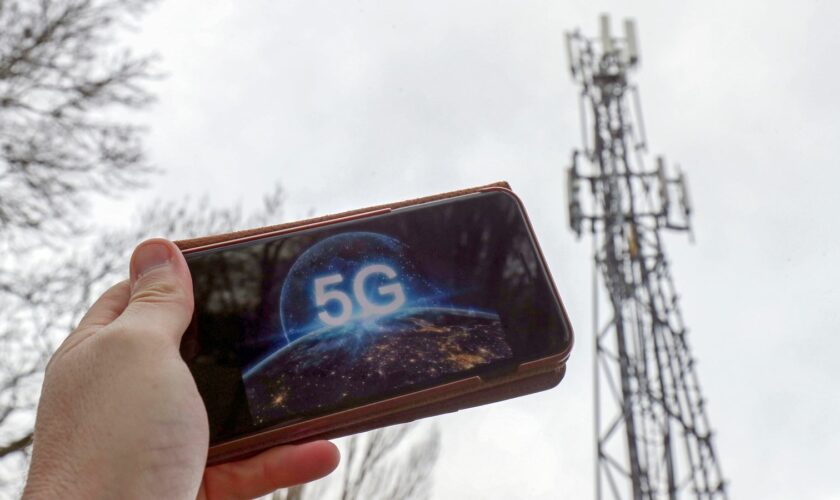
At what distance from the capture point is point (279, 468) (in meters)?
1.42

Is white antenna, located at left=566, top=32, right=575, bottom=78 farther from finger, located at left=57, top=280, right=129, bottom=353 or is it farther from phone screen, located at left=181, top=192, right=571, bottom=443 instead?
finger, located at left=57, top=280, right=129, bottom=353

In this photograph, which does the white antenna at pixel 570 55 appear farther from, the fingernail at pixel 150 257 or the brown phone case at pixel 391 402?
the fingernail at pixel 150 257

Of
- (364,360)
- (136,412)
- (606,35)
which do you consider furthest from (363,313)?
(606,35)

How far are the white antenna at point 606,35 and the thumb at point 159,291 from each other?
7915 mm

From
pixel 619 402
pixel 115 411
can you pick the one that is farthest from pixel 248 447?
pixel 619 402

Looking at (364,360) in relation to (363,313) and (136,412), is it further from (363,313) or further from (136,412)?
(136,412)

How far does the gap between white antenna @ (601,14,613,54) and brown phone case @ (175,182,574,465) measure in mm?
7613

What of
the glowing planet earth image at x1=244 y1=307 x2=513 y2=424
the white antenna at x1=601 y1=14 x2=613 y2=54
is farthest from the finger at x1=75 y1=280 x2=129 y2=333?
the white antenna at x1=601 y1=14 x2=613 y2=54

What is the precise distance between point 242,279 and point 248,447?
1.14 ft

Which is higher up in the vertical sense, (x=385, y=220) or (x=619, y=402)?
(x=385, y=220)

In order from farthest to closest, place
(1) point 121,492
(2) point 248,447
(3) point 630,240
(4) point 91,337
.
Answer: (3) point 630,240, (2) point 248,447, (4) point 91,337, (1) point 121,492

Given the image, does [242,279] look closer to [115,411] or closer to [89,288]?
[115,411]

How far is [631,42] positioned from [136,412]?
845 cm

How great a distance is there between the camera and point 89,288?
561 cm
